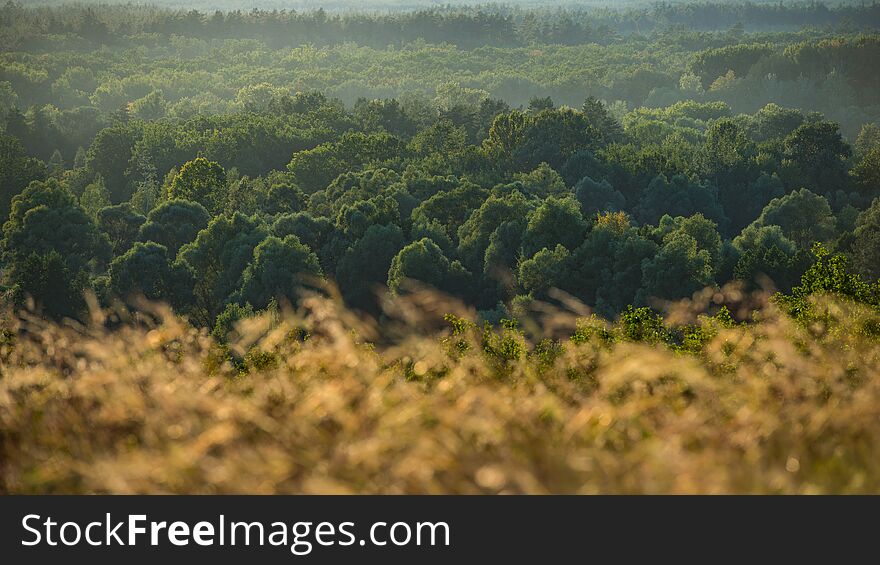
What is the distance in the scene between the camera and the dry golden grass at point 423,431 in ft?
28.4

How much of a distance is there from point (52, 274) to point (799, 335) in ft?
174

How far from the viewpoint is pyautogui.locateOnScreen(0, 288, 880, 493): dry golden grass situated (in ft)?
28.4

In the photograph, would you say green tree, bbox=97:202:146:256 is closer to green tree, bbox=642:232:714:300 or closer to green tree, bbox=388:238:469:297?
green tree, bbox=388:238:469:297

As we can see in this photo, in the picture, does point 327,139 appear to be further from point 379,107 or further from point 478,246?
point 478,246

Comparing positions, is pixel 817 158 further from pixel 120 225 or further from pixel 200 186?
pixel 120 225

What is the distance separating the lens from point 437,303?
36000 millimetres

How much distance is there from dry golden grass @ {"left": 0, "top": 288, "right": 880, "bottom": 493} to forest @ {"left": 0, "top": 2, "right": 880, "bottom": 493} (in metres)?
0.03

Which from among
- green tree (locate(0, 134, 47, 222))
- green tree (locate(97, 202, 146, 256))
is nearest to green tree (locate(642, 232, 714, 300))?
green tree (locate(97, 202, 146, 256))

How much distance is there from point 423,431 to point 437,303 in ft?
88.0

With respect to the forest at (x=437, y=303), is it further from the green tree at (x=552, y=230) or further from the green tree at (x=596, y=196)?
the green tree at (x=596, y=196)

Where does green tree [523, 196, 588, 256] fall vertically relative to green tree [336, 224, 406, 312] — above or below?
above

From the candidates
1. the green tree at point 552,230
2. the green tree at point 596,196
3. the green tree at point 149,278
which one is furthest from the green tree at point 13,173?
the green tree at point 552,230

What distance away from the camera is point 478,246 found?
7062 centimetres

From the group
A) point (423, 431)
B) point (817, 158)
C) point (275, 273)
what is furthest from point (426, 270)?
point (817, 158)
